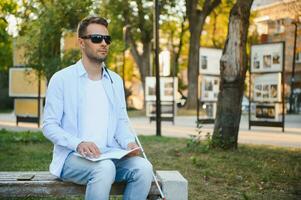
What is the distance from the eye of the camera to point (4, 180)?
13.1 feet

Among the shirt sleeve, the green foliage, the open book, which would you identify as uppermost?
the green foliage

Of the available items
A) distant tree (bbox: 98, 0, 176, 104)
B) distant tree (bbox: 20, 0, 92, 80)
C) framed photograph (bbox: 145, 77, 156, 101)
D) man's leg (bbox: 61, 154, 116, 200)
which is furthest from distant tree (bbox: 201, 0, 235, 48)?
man's leg (bbox: 61, 154, 116, 200)

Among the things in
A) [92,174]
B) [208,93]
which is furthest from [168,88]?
[92,174]

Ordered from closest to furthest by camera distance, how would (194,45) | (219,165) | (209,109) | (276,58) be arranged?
(219,165) < (276,58) < (209,109) < (194,45)

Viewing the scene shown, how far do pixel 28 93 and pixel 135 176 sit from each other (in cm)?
1377

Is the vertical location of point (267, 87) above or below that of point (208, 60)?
below

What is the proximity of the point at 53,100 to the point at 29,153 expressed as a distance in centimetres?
611

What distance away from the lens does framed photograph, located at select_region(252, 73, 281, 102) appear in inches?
608

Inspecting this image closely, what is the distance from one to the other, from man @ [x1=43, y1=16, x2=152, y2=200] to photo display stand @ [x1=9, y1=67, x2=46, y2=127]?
12.8m

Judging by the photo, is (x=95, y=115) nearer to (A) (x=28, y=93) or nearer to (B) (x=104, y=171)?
(B) (x=104, y=171)

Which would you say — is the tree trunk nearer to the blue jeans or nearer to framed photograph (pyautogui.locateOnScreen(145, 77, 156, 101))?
the blue jeans

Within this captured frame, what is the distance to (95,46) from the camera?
13.5ft

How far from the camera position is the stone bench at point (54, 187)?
3902 millimetres

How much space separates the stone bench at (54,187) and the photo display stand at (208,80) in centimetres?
1167
